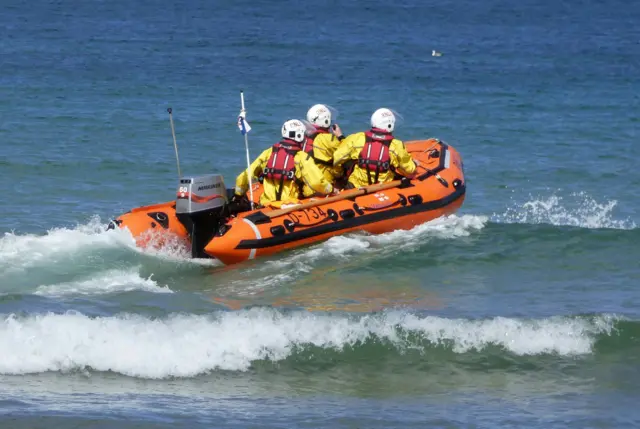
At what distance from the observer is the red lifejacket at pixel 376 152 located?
1269 cm

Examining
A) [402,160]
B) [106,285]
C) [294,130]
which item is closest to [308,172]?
[294,130]

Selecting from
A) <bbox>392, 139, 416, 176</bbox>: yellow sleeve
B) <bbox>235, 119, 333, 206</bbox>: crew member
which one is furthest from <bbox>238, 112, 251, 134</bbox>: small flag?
<bbox>392, 139, 416, 176</bbox>: yellow sleeve

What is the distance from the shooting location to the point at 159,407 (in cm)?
812

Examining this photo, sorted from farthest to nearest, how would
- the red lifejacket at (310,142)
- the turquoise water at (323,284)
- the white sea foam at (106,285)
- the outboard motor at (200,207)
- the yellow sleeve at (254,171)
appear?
the red lifejacket at (310,142)
the yellow sleeve at (254,171)
the outboard motor at (200,207)
the white sea foam at (106,285)
the turquoise water at (323,284)

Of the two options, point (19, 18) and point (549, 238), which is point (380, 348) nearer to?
point (549, 238)

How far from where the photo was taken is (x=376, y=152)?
41.7ft

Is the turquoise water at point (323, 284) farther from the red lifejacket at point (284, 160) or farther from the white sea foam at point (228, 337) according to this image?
the red lifejacket at point (284, 160)

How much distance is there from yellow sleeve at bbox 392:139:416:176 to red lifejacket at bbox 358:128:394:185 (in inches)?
3.3

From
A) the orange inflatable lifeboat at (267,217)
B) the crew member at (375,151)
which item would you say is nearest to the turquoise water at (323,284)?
the orange inflatable lifeboat at (267,217)

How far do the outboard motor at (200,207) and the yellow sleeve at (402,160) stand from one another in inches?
79.5

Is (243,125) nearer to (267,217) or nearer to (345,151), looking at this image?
(267,217)

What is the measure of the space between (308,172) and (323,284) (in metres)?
1.25

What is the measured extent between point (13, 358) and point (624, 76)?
21.8 m

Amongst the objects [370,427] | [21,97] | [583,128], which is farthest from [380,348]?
[21,97]
